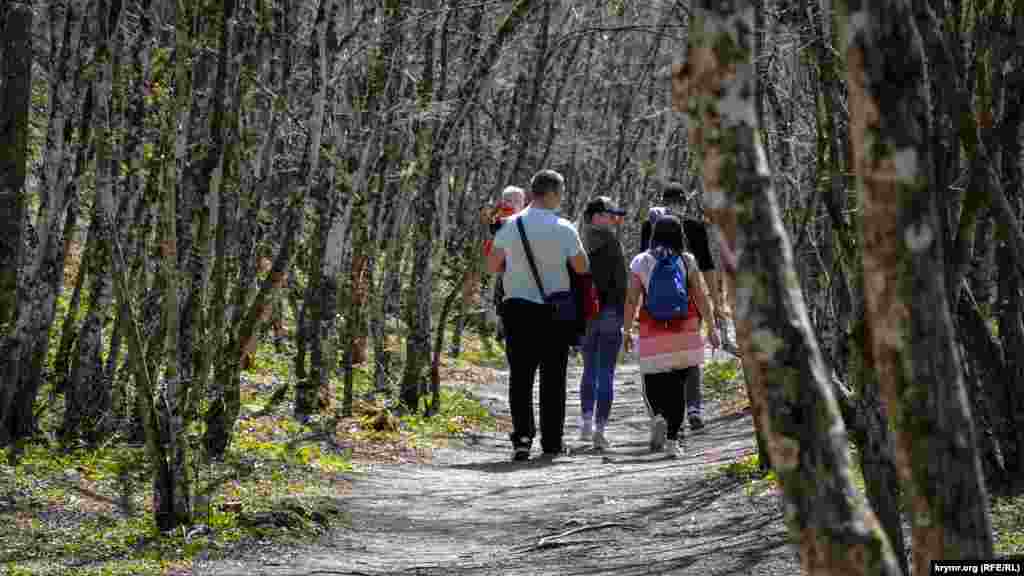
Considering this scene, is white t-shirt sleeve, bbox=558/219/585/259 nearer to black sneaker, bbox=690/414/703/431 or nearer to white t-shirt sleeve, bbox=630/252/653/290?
white t-shirt sleeve, bbox=630/252/653/290

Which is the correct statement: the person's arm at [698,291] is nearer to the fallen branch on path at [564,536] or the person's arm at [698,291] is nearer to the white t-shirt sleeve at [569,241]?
the white t-shirt sleeve at [569,241]

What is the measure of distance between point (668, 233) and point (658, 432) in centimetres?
170

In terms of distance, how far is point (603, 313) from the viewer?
41.4ft

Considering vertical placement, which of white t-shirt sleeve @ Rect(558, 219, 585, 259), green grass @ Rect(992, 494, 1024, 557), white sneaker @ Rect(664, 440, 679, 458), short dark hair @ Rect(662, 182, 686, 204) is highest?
short dark hair @ Rect(662, 182, 686, 204)

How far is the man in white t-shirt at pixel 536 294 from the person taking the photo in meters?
11.5

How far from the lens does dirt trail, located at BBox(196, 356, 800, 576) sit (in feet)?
23.6

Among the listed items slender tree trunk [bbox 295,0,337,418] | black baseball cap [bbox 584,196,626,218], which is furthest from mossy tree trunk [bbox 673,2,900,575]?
slender tree trunk [bbox 295,0,337,418]

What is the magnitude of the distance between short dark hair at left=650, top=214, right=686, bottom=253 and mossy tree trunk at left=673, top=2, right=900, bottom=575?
8.41 metres

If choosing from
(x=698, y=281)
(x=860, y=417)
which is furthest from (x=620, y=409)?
(x=860, y=417)

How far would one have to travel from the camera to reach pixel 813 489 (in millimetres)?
3312

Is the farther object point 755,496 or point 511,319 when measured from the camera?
point 511,319

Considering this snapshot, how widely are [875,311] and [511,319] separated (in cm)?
824

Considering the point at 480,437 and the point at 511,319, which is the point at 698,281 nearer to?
the point at 511,319

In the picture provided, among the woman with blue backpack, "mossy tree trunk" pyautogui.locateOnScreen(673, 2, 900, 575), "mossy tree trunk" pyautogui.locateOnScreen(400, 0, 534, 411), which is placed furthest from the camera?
"mossy tree trunk" pyautogui.locateOnScreen(400, 0, 534, 411)
